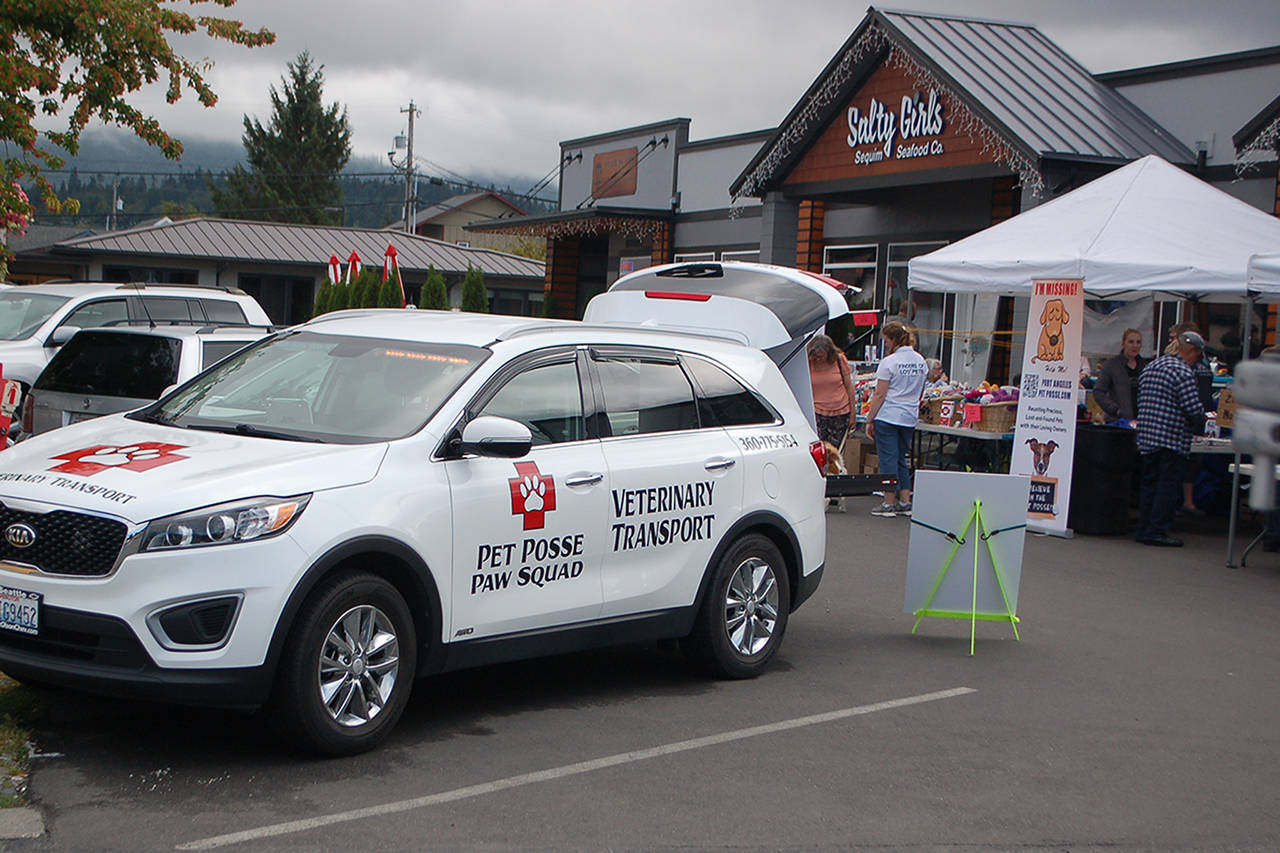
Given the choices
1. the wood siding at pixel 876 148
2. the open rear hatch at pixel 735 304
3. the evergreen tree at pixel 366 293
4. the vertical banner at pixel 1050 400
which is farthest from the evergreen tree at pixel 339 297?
the open rear hatch at pixel 735 304

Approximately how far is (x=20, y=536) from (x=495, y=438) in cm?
190

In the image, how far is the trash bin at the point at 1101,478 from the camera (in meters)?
13.3

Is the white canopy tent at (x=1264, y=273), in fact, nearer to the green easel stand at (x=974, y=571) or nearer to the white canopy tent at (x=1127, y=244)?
the white canopy tent at (x=1127, y=244)

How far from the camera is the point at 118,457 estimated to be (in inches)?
222

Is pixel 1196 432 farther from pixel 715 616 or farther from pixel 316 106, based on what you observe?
pixel 316 106

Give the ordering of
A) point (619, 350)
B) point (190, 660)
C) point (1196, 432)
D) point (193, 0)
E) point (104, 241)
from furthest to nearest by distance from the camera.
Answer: point (104, 241)
point (193, 0)
point (1196, 432)
point (619, 350)
point (190, 660)

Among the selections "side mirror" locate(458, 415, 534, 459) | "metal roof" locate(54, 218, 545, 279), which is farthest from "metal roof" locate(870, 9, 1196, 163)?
"metal roof" locate(54, 218, 545, 279)

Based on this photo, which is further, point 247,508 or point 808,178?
point 808,178

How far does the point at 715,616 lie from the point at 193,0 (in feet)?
33.4

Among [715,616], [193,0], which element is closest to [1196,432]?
[715,616]

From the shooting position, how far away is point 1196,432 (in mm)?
12945

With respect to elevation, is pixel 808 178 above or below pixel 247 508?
above

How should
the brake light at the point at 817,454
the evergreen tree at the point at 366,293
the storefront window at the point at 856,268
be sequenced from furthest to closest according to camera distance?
the evergreen tree at the point at 366,293, the storefront window at the point at 856,268, the brake light at the point at 817,454

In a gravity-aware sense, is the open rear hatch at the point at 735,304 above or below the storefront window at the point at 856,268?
below
